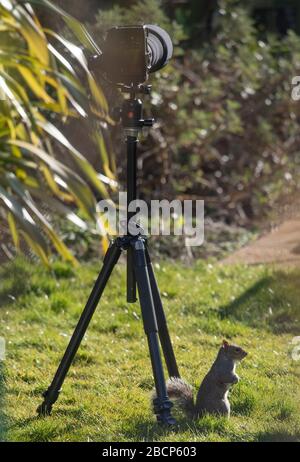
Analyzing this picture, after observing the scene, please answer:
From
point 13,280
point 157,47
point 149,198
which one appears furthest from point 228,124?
point 157,47

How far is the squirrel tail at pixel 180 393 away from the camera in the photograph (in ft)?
12.6

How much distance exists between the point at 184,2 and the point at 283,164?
1562 mm

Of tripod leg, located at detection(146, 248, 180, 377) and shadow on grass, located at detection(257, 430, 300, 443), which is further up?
tripod leg, located at detection(146, 248, 180, 377)

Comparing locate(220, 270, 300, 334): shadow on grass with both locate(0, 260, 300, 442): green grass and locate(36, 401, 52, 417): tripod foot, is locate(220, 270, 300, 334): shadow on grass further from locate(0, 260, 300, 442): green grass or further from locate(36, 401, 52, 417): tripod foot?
locate(36, 401, 52, 417): tripod foot

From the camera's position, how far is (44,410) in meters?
3.99

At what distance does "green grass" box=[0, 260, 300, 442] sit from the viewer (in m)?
3.85

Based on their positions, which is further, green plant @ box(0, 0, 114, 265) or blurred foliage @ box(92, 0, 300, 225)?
blurred foliage @ box(92, 0, 300, 225)

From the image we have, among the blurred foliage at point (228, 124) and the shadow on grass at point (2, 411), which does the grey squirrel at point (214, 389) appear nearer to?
the shadow on grass at point (2, 411)

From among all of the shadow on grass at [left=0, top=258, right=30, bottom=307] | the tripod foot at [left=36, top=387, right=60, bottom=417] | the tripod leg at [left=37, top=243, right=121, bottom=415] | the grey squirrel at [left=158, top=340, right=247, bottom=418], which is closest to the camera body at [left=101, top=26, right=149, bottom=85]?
the tripod leg at [left=37, top=243, right=121, bottom=415]

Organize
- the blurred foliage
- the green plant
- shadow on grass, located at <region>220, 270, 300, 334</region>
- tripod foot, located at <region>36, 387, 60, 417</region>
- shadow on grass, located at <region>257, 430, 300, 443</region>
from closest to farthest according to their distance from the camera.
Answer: the green plant → shadow on grass, located at <region>257, 430, 300, 443</region> → tripod foot, located at <region>36, 387, 60, 417</region> → shadow on grass, located at <region>220, 270, 300, 334</region> → the blurred foliage

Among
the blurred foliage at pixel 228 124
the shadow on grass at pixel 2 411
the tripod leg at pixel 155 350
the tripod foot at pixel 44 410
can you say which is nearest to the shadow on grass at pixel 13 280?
the shadow on grass at pixel 2 411

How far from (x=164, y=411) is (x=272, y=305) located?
2.19 m

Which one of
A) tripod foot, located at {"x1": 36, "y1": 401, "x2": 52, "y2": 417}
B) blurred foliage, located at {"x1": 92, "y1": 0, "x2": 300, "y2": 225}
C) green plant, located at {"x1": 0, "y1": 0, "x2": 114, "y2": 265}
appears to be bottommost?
tripod foot, located at {"x1": 36, "y1": 401, "x2": 52, "y2": 417}
